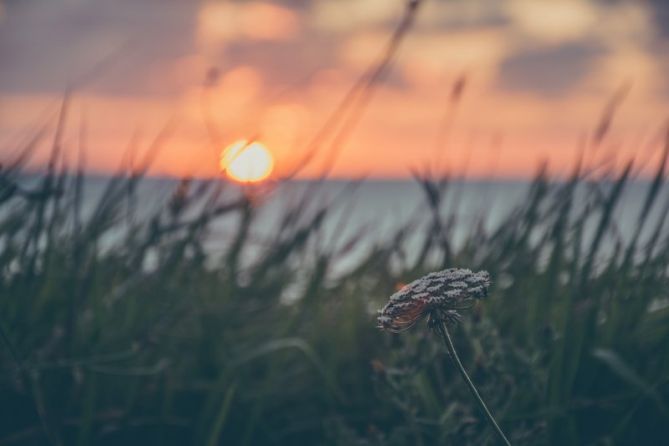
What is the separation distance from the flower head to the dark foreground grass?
0.39m

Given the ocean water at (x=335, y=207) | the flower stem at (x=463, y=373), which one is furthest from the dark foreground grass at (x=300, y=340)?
the flower stem at (x=463, y=373)

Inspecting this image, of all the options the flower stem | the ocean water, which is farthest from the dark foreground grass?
the flower stem

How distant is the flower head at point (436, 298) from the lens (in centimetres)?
71

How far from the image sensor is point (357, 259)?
255 cm

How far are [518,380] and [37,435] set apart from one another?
91cm

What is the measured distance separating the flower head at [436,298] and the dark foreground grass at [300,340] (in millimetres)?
385

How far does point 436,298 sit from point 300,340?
95 centimetres

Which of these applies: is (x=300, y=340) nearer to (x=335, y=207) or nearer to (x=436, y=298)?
(x=335, y=207)

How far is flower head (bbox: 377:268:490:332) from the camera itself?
28.1 inches

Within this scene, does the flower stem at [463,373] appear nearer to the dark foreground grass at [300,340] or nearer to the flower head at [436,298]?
the flower head at [436,298]

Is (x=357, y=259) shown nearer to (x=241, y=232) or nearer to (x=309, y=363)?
(x=241, y=232)

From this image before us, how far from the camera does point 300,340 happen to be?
163 cm

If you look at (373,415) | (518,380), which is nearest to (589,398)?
(518,380)

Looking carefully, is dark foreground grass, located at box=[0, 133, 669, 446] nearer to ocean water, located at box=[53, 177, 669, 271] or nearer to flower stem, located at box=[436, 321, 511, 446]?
ocean water, located at box=[53, 177, 669, 271]
